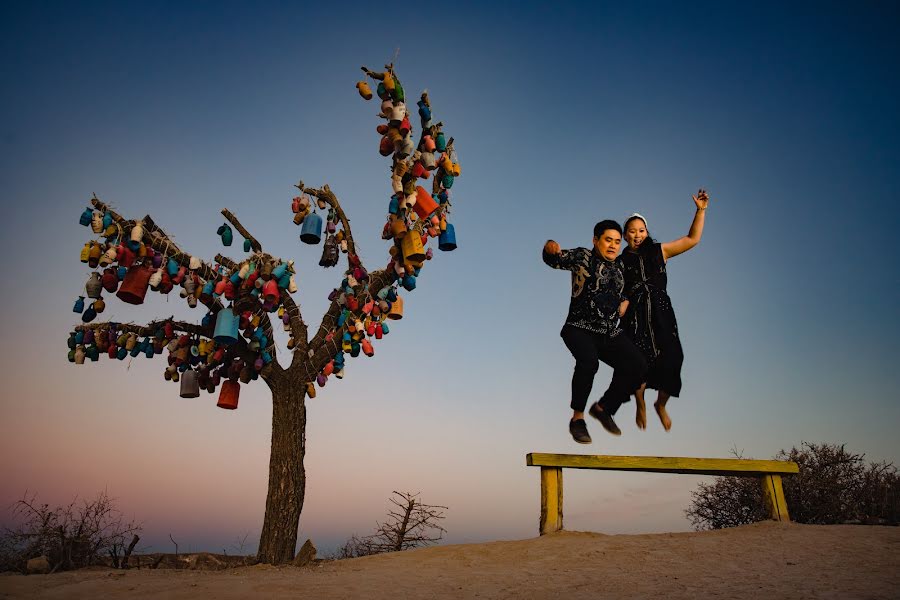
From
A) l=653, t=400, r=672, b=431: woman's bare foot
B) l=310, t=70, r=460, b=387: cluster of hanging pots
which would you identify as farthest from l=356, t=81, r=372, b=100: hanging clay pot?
l=653, t=400, r=672, b=431: woman's bare foot

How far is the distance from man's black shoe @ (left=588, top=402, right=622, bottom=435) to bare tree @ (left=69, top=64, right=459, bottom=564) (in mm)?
2367

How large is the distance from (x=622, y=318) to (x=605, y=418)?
1.02m

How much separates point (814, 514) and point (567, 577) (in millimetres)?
7411

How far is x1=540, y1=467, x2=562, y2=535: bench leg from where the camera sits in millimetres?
6355

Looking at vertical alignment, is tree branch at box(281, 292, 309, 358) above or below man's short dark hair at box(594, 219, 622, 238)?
below

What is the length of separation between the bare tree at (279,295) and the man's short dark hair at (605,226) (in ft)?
5.33

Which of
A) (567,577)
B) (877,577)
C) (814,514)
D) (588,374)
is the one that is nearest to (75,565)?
(567,577)

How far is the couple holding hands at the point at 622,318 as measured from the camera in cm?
584

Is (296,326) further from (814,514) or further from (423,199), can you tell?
(814,514)

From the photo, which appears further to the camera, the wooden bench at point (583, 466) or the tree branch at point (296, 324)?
the tree branch at point (296, 324)

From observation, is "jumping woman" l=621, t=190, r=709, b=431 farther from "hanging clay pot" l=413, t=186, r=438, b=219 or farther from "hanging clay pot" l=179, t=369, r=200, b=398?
"hanging clay pot" l=179, t=369, r=200, b=398

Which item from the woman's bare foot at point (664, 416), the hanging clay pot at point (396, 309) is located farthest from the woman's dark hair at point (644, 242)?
the hanging clay pot at point (396, 309)

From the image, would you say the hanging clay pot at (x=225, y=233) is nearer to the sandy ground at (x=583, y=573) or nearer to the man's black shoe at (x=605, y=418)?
the sandy ground at (x=583, y=573)

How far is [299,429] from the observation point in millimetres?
7148
